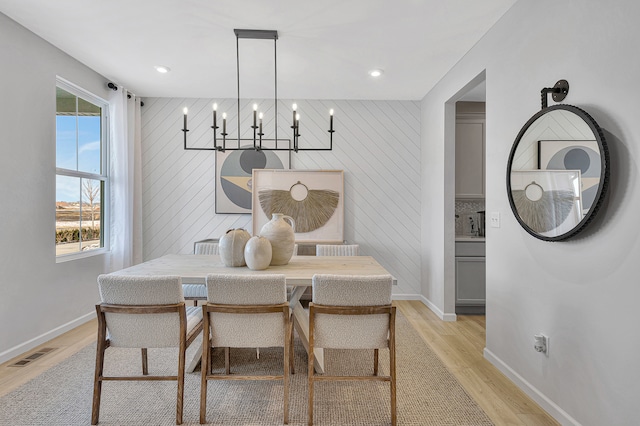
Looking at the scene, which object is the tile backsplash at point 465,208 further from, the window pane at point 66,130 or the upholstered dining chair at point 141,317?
the window pane at point 66,130

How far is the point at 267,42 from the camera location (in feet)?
9.94

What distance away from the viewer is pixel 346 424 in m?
1.94

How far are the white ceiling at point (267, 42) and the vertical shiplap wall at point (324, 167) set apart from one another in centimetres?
49

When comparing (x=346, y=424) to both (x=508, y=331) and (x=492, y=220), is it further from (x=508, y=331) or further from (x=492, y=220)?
(x=492, y=220)

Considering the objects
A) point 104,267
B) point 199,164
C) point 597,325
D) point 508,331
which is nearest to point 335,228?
point 199,164

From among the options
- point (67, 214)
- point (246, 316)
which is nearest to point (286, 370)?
point (246, 316)

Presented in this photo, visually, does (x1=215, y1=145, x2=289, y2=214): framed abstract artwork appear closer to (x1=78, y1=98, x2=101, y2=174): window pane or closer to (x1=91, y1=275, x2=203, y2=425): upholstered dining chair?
(x1=78, y1=98, x2=101, y2=174): window pane

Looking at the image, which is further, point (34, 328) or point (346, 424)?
point (34, 328)

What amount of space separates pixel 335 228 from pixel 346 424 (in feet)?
9.04

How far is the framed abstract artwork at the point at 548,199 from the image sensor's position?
6.06 ft

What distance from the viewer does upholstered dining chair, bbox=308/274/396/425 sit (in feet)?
6.27

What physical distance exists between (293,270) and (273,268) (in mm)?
164

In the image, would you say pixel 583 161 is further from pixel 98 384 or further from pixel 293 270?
pixel 98 384

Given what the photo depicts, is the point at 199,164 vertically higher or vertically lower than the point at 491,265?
higher
